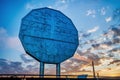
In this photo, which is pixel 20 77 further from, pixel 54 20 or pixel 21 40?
pixel 54 20

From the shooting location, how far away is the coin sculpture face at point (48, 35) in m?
16.9

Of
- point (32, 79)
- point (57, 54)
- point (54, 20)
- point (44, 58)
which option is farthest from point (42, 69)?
point (54, 20)

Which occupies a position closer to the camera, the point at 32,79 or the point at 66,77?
the point at 32,79

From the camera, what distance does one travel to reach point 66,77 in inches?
584

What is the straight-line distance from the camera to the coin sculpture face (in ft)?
55.4

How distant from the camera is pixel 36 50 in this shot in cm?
1698

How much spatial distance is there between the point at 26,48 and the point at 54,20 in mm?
4544

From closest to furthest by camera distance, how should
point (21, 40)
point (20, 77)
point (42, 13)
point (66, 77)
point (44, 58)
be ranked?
point (20, 77) < point (66, 77) < point (21, 40) < point (44, 58) < point (42, 13)

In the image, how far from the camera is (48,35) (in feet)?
60.1

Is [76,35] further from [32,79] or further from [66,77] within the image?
[32,79]

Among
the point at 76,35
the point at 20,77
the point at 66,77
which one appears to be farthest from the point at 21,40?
the point at 76,35

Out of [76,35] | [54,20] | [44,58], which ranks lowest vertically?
[44,58]

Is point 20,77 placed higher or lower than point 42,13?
lower

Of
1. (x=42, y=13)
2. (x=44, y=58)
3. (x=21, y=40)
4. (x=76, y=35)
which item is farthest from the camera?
(x=76, y=35)
